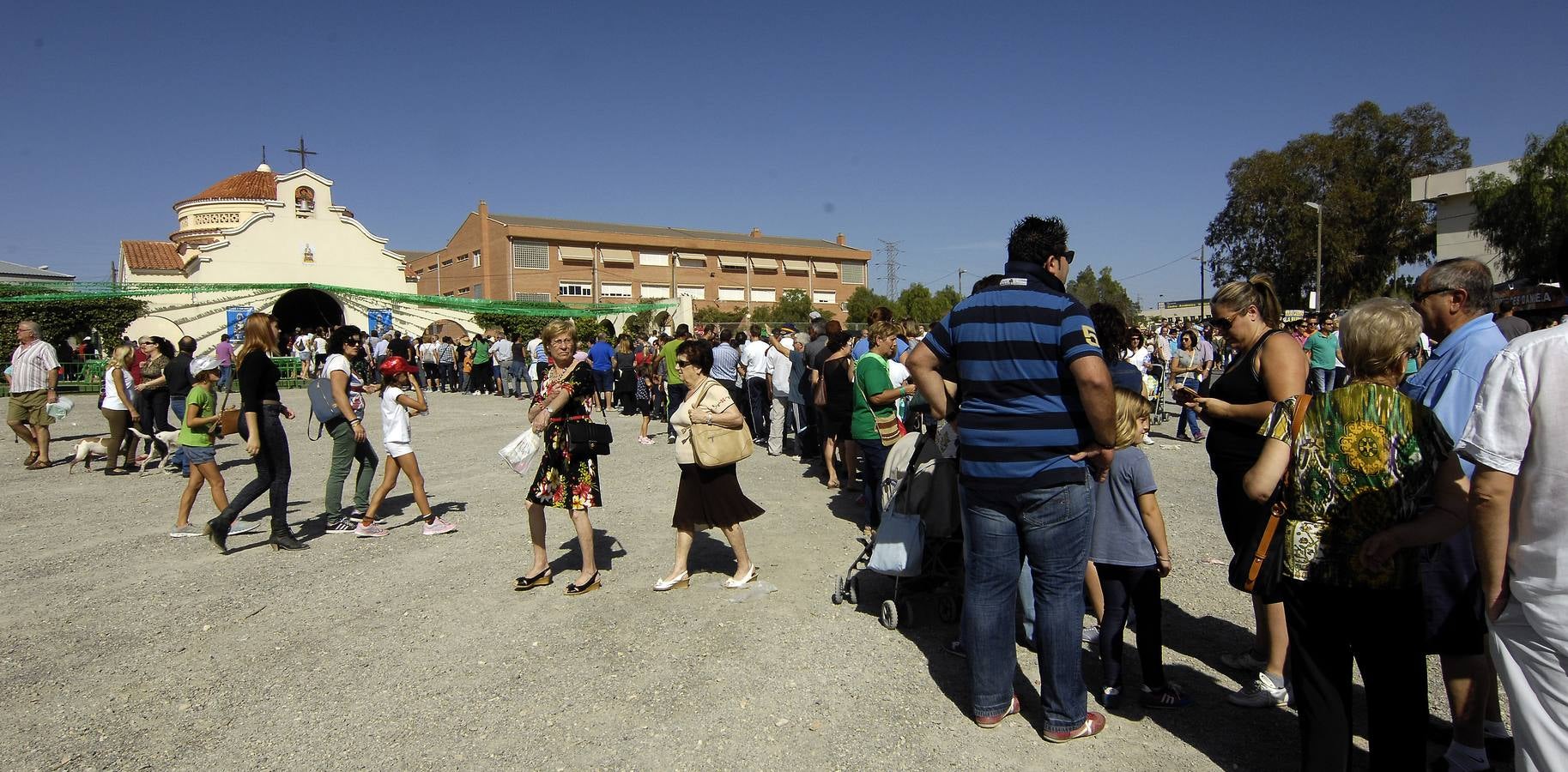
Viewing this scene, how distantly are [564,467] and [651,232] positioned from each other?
60.6m

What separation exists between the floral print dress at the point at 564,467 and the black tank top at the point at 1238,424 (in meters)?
3.43

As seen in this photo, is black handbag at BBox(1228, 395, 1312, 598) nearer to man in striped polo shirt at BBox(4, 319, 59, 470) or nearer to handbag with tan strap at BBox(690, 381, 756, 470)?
handbag with tan strap at BBox(690, 381, 756, 470)

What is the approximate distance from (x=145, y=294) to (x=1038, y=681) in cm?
3168

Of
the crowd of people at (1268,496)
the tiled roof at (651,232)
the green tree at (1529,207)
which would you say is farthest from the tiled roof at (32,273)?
the green tree at (1529,207)

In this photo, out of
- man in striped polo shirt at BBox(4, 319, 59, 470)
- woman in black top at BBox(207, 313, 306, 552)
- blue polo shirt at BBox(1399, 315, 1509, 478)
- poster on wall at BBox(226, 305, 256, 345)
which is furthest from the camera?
poster on wall at BBox(226, 305, 256, 345)

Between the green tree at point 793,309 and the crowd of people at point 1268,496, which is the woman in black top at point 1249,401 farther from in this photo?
the green tree at point 793,309

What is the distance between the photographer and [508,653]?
4328 millimetres

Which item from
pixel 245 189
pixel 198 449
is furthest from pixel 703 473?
pixel 245 189

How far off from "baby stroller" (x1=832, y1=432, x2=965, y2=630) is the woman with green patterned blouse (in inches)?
73.6

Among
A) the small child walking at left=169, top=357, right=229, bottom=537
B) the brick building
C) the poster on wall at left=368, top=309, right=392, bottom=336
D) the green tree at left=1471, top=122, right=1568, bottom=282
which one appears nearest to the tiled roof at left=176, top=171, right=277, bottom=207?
the brick building

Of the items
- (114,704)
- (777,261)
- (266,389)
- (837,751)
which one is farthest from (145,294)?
(777,261)

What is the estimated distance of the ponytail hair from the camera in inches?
138

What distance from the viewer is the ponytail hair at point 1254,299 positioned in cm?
351

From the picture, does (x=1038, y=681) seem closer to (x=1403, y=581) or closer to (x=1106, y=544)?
(x=1106, y=544)
